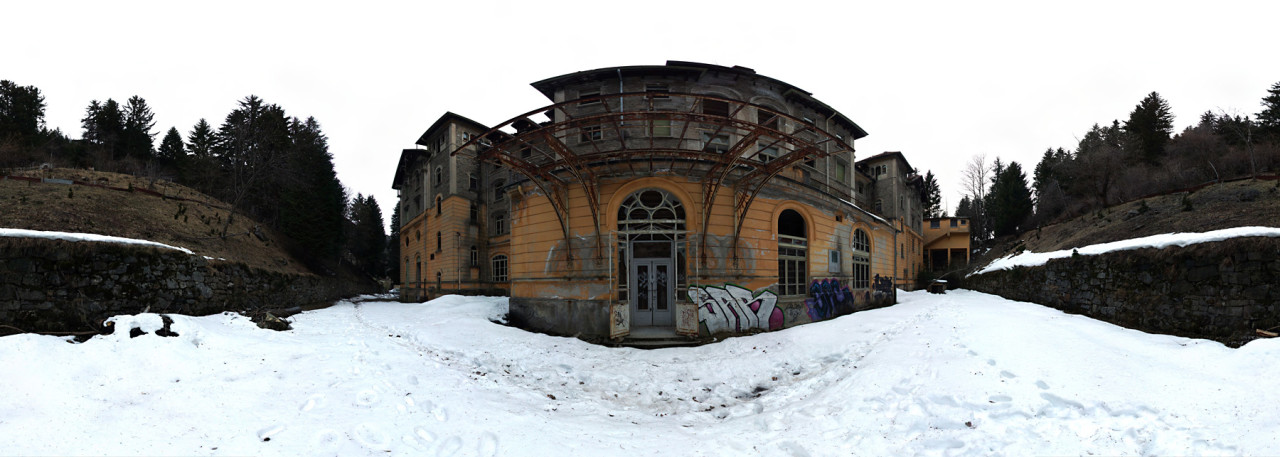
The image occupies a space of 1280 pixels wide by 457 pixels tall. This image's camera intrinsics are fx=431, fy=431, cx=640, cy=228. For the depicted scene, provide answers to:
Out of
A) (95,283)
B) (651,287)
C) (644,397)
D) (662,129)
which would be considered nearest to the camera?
(644,397)

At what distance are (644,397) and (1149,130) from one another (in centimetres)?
5247

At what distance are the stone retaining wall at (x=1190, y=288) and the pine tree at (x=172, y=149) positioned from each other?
63.8m

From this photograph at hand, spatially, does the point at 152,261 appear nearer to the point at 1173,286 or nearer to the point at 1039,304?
the point at 1173,286

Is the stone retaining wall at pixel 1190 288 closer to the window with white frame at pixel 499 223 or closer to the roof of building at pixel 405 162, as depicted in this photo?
the window with white frame at pixel 499 223

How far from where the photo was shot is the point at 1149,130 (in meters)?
36.2

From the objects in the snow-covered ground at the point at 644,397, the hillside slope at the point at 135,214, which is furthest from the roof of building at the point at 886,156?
the hillside slope at the point at 135,214

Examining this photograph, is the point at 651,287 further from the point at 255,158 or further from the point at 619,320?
the point at 255,158

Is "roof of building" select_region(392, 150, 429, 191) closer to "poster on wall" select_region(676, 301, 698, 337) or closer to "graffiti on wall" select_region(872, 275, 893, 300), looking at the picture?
"poster on wall" select_region(676, 301, 698, 337)

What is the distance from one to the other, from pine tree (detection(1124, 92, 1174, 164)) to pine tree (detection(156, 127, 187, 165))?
8285cm

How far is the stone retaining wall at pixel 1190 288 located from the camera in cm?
870

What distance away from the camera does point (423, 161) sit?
31766mm

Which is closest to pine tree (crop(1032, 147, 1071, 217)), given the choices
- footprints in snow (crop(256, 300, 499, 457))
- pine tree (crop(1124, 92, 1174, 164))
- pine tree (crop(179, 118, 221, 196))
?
pine tree (crop(1124, 92, 1174, 164))

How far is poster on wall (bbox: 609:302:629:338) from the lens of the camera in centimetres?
1201

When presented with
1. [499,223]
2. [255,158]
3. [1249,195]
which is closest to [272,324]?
[499,223]
